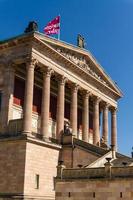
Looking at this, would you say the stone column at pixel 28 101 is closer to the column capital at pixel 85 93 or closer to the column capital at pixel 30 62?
the column capital at pixel 30 62

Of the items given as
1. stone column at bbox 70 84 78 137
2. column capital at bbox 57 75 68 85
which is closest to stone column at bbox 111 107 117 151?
stone column at bbox 70 84 78 137

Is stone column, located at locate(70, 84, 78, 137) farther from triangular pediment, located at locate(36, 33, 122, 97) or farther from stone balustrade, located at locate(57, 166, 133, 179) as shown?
stone balustrade, located at locate(57, 166, 133, 179)

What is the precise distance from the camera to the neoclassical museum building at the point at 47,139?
1169 inches

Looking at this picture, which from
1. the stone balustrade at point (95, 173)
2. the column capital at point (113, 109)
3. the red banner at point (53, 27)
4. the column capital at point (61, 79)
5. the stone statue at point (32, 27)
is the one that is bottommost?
the stone balustrade at point (95, 173)

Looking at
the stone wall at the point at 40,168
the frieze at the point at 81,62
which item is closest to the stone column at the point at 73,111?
the frieze at the point at 81,62

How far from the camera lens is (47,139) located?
4019 cm

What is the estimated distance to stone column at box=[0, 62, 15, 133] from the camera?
3916 centimetres

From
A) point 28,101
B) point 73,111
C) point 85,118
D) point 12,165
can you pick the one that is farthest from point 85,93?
point 12,165

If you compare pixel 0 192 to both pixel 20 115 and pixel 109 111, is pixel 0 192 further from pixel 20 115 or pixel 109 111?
pixel 109 111

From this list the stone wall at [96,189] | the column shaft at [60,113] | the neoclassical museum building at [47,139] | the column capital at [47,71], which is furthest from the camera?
the column shaft at [60,113]

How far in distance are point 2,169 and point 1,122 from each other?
5112mm

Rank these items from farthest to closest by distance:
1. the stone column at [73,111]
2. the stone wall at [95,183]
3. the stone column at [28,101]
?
1. the stone column at [73,111]
2. the stone column at [28,101]
3. the stone wall at [95,183]

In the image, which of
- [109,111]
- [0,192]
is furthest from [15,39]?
[109,111]

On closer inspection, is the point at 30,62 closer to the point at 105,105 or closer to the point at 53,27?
the point at 53,27
